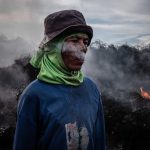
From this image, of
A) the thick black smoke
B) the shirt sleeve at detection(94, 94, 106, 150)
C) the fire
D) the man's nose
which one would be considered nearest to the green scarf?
the man's nose

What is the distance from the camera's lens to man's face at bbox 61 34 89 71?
2.37 metres

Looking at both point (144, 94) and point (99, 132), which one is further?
point (144, 94)

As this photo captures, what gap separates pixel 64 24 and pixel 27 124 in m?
0.69

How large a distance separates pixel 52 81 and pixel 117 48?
18.2 metres

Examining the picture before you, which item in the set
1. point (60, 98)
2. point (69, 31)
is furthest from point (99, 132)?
point (69, 31)

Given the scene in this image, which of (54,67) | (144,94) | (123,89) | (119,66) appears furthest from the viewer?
(119,66)

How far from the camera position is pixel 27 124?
226cm

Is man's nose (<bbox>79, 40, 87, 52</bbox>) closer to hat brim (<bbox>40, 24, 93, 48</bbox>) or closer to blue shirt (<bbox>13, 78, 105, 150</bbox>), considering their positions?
hat brim (<bbox>40, 24, 93, 48</bbox>)

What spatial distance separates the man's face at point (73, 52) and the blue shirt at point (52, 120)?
5.8 inches

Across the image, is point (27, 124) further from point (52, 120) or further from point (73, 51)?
point (73, 51)

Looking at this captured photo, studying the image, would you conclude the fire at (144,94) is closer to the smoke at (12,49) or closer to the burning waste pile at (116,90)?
the burning waste pile at (116,90)

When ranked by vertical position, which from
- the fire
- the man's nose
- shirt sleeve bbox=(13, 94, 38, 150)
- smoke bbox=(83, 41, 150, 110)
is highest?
the man's nose

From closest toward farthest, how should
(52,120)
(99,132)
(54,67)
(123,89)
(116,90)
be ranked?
(52,120)
(54,67)
(99,132)
(116,90)
(123,89)

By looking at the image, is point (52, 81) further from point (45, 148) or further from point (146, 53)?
point (146, 53)
